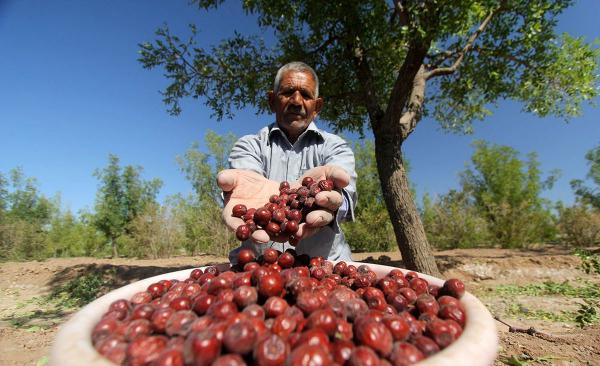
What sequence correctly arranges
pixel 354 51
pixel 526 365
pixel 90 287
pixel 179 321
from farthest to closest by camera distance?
pixel 90 287 → pixel 354 51 → pixel 526 365 → pixel 179 321

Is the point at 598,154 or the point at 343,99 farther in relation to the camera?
the point at 598,154

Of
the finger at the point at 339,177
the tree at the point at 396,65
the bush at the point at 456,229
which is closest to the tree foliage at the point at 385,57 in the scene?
the tree at the point at 396,65

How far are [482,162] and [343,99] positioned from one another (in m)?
33.1

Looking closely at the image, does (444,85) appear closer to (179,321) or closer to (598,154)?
(179,321)

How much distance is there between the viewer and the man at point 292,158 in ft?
8.82

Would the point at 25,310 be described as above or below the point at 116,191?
below

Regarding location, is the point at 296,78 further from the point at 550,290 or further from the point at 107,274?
the point at 107,274

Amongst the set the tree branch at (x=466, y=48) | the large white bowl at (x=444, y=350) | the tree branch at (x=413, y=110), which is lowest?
the large white bowl at (x=444, y=350)

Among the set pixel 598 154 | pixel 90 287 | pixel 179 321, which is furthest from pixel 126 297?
pixel 598 154

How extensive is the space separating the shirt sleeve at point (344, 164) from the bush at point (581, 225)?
19601 millimetres

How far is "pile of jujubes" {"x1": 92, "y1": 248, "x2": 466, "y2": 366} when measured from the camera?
1.04 meters

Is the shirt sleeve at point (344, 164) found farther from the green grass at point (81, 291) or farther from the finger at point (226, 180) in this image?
the green grass at point (81, 291)

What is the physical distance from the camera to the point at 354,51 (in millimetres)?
7312

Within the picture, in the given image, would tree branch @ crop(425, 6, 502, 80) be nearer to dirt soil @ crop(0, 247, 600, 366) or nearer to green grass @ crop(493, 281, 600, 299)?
dirt soil @ crop(0, 247, 600, 366)
